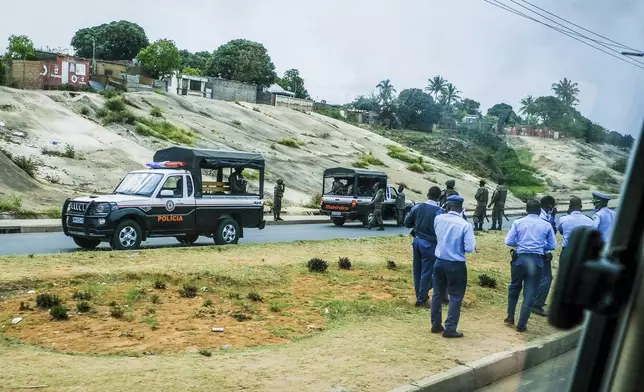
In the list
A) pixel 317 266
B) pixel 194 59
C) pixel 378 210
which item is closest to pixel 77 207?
pixel 317 266

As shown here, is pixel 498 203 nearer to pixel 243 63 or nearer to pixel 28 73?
pixel 28 73

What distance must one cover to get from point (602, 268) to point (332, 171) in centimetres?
2532

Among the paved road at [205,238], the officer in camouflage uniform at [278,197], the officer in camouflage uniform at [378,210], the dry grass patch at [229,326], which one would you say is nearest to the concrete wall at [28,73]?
the officer in camouflage uniform at [278,197]

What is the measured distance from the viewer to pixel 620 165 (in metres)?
2.12

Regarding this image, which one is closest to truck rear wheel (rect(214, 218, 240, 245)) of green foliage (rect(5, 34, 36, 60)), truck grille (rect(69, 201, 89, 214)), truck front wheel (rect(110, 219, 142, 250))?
truck front wheel (rect(110, 219, 142, 250))

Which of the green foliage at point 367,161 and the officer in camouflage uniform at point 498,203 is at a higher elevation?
the officer in camouflage uniform at point 498,203

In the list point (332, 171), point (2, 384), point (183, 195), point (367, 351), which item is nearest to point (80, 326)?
point (2, 384)

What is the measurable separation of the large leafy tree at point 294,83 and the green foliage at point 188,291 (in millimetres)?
92143

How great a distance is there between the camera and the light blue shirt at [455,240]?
7934 mm

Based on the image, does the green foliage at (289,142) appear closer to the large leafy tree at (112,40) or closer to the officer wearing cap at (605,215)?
the large leafy tree at (112,40)

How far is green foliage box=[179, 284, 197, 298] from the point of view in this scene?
9.57 metres

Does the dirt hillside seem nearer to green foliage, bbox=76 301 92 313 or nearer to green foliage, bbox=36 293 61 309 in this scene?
green foliage, bbox=76 301 92 313

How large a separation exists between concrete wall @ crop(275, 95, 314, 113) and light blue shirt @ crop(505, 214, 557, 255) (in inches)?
2738

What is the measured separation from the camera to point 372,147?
6488 cm
